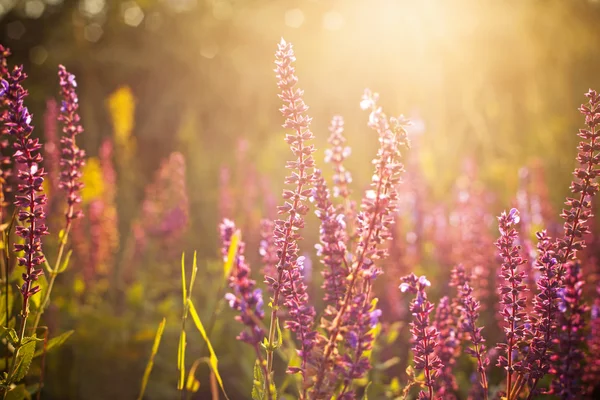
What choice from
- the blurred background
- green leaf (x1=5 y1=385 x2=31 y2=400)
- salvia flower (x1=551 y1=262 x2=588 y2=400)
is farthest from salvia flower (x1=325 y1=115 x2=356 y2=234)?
the blurred background

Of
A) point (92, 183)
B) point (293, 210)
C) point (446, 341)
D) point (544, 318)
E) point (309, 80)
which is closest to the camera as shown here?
point (293, 210)

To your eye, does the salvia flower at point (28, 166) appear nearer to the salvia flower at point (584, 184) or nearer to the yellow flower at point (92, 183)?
the salvia flower at point (584, 184)

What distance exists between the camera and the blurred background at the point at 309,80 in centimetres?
620

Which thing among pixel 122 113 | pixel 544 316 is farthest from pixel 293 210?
pixel 122 113

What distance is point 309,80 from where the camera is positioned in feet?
25.6

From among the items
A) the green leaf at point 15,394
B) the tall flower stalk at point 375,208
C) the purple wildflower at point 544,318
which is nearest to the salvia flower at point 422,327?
the tall flower stalk at point 375,208

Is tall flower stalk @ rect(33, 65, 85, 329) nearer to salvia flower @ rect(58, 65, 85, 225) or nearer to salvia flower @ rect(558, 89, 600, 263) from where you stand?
salvia flower @ rect(58, 65, 85, 225)

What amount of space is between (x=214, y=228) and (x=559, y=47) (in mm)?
6284

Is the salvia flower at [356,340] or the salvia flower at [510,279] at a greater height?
the salvia flower at [510,279]

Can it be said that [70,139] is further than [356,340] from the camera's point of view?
Yes

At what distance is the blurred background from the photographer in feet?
20.3

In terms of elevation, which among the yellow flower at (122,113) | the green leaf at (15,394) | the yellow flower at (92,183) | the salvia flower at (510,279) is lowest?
the green leaf at (15,394)

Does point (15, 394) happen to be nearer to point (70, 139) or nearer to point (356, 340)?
point (70, 139)

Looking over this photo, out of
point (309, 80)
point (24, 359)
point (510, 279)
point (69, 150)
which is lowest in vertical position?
point (24, 359)
